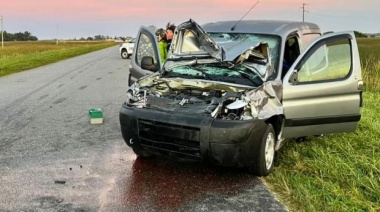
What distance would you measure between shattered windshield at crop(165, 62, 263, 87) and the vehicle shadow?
1065 millimetres

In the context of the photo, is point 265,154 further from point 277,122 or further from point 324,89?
point 324,89

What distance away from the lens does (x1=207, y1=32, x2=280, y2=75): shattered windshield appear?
18.9 ft

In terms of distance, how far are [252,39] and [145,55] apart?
204 cm

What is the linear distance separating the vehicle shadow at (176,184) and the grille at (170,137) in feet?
1.19

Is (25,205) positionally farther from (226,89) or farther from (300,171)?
(300,171)

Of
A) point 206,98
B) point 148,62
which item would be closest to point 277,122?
point 206,98

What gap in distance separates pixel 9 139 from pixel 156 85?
8.87ft

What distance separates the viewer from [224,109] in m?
4.83

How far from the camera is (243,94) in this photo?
4879 millimetres

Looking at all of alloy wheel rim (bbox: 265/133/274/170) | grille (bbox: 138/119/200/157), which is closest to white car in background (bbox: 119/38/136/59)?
grille (bbox: 138/119/200/157)

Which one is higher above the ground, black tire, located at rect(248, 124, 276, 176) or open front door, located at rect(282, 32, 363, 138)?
open front door, located at rect(282, 32, 363, 138)

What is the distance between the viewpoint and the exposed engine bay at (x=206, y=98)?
481 centimetres

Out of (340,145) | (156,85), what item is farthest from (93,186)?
(340,145)

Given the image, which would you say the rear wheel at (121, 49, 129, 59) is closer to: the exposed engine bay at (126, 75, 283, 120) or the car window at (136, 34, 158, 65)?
the car window at (136, 34, 158, 65)
